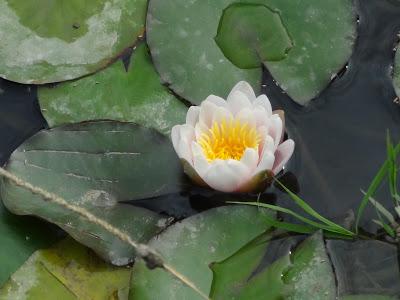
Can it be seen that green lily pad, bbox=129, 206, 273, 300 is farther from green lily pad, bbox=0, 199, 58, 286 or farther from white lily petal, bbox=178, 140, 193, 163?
green lily pad, bbox=0, 199, 58, 286

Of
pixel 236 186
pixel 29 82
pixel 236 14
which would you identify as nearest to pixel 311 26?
pixel 236 14

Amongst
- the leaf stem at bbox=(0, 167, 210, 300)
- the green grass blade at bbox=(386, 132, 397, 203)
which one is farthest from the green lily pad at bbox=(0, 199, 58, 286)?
the green grass blade at bbox=(386, 132, 397, 203)

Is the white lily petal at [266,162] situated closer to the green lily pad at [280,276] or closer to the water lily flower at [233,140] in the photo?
the water lily flower at [233,140]

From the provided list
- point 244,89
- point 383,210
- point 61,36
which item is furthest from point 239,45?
point 383,210

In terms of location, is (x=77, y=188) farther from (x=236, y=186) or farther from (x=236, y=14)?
(x=236, y=14)

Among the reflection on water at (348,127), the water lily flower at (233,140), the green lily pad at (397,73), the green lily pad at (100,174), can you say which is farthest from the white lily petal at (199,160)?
the green lily pad at (397,73)

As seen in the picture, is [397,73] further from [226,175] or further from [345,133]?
[226,175]
